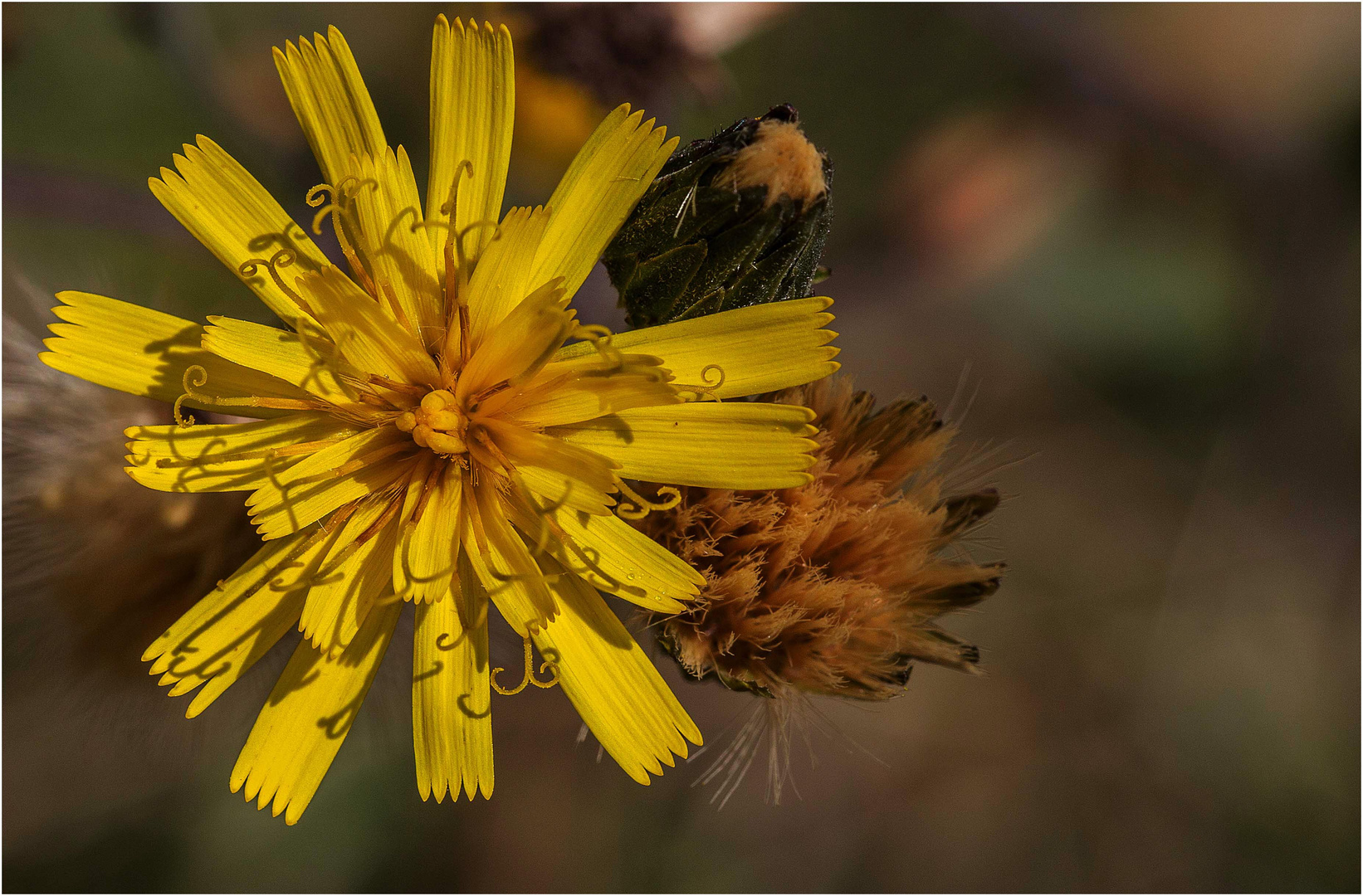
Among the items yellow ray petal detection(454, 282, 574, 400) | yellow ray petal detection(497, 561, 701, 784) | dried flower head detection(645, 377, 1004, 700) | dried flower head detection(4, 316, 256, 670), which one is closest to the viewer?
yellow ray petal detection(454, 282, 574, 400)

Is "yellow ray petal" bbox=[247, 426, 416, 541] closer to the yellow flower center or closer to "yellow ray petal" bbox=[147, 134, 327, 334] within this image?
the yellow flower center

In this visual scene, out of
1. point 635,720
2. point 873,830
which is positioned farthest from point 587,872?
point 635,720

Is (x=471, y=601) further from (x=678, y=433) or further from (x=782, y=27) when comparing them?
(x=782, y=27)

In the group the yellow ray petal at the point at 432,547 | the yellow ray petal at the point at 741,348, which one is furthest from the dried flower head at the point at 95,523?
the yellow ray petal at the point at 741,348

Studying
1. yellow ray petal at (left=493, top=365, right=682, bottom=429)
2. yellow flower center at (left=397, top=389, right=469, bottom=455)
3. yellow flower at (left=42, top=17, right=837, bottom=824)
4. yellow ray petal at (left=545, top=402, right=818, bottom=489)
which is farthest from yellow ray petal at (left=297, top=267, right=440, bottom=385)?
yellow ray petal at (left=545, top=402, right=818, bottom=489)

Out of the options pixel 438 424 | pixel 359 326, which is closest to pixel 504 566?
pixel 438 424

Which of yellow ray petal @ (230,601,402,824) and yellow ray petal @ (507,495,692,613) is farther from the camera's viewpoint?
yellow ray petal @ (230,601,402,824)

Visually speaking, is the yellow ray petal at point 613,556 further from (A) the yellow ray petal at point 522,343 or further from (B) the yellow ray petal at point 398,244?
(B) the yellow ray petal at point 398,244
